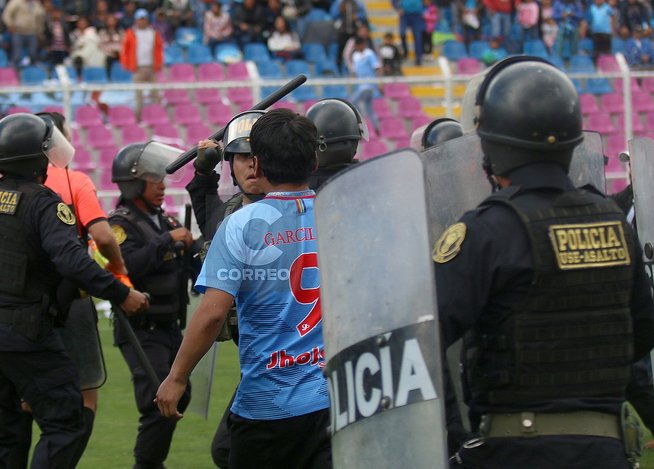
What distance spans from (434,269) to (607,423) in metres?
0.63

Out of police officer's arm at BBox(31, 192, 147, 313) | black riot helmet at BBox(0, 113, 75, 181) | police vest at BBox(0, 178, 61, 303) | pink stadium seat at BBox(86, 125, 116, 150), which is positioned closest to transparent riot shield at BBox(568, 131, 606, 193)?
police officer's arm at BBox(31, 192, 147, 313)

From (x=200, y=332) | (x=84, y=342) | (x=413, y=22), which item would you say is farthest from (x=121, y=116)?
(x=200, y=332)

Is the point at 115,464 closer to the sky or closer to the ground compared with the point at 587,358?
closer to the ground

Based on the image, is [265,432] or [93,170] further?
[93,170]

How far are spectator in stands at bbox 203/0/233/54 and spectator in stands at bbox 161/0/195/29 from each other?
0.54m

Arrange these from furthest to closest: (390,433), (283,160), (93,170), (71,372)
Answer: (93,170), (71,372), (283,160), (390,433)

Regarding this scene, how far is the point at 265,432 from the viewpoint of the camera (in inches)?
170

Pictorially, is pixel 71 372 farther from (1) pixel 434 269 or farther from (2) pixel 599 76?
(2) pixel 599 76

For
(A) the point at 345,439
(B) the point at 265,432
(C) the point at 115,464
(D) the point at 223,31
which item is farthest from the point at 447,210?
(D) the point at 223,31

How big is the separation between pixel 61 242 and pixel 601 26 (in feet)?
63.5

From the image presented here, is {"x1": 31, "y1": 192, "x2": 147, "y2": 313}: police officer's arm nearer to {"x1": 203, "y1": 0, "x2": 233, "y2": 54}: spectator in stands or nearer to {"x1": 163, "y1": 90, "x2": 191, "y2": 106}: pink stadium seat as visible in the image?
{"x1": 163, "y1": 90, "x2": 191, "y2": 106}: pink stadium seat

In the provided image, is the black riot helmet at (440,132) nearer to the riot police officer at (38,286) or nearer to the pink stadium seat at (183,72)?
the riot police officer at (38,286)

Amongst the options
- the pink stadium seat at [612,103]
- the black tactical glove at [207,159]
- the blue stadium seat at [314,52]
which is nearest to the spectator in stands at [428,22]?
the blue stadium seat at [314,52]

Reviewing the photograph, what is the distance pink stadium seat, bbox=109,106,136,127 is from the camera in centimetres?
1722
